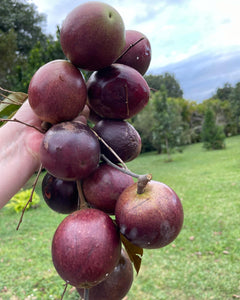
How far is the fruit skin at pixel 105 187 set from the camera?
820 millimetres

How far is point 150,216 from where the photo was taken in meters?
0.68

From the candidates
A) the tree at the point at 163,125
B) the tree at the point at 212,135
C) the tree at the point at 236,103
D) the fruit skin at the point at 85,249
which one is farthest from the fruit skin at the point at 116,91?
the tree at the point at 236,103

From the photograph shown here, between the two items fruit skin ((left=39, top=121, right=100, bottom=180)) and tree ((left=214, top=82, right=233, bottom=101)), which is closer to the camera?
fruit skin ((left=39, top=121, right=100, bottom=180))

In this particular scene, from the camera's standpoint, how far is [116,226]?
0.78 meters

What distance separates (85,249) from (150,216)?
181 millimetres

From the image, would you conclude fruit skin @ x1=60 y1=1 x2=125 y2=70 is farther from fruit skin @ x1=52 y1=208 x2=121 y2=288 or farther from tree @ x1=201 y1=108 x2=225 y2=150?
tree @ x1=201 y1=108 x2=225 y2=150

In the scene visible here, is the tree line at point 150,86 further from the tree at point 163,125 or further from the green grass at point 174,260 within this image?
the green grass at point 174,260

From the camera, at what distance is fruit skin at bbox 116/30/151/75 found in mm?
967

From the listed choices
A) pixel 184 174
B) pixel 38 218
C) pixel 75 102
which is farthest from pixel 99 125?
pixel 184 174

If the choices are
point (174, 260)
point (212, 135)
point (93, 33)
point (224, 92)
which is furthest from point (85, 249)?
point (224, 92)

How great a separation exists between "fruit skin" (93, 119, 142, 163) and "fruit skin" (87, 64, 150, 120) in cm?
3

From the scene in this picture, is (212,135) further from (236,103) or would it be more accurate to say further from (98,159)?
A: (98,159)

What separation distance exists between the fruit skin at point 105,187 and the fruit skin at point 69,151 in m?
0.05

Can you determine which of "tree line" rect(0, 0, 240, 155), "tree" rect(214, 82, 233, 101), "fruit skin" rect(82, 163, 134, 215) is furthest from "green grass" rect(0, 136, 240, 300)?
"tree" rect(214, 82, 233, 101)
